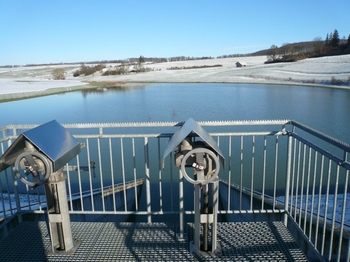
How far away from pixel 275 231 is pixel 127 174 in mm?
5546

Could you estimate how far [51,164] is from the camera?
223 centimetres

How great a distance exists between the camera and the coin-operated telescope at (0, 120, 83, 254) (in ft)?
7.25

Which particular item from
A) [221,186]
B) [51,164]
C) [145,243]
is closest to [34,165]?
[51,164]

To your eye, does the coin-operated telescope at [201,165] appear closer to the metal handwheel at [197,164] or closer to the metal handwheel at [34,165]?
the metal handwheel at [197,164]

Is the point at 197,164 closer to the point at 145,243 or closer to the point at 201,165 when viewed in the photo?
the point at 201,165

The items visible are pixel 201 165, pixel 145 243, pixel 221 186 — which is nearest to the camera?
pixel 201 165

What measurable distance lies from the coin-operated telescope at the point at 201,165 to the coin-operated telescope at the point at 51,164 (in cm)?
89

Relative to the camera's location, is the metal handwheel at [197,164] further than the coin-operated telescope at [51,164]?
No

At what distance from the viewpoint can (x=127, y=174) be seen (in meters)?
7.88

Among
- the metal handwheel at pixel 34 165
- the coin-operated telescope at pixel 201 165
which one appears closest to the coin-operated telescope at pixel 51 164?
the metal handwheel at pixel 34 165

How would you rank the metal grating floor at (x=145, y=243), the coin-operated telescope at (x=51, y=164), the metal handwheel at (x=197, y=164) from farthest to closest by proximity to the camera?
the metal grating floor at (x=145, y=243)
the coin-operated telescope at (x=51, y=164)
the metal handwheel at (x=197, y=164)

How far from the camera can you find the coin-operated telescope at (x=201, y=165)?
2111 millimetres

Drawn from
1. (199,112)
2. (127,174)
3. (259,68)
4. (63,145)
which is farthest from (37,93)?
(259,68)

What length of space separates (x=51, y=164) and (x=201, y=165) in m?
1.15
